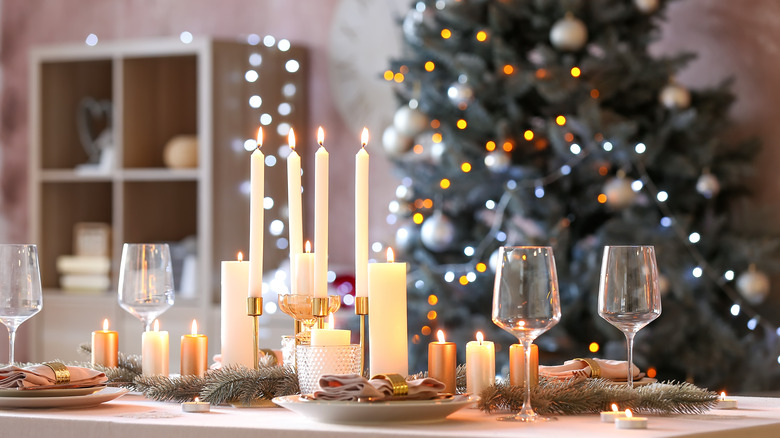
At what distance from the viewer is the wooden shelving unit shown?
4066mm

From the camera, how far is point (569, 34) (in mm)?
3213

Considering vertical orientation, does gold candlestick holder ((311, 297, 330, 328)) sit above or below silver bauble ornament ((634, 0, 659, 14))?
below

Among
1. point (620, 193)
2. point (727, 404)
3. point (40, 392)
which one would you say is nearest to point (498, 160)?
point (620, 193)

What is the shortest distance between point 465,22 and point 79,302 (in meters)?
1.96

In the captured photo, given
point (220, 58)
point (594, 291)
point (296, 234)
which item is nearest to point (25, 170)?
point (220, 58)

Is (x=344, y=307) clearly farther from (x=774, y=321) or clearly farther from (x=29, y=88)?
(x=29, y=88)

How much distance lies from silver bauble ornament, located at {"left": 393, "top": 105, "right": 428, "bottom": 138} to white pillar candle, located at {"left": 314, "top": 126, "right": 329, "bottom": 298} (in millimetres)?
1846

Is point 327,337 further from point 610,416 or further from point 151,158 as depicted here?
point 151,158

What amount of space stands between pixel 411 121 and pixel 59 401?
207 centimetres

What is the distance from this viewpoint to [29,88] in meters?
4.79

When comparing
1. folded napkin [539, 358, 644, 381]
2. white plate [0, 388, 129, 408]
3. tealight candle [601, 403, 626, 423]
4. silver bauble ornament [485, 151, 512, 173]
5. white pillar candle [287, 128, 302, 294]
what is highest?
silver bauble ornament [485, 151, 512, 173]

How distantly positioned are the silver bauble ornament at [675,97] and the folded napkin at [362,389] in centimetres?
209

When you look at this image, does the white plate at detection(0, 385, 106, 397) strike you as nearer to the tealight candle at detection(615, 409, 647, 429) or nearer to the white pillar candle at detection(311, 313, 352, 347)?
the white pillar candle at detection(311, 313, 352, 347)

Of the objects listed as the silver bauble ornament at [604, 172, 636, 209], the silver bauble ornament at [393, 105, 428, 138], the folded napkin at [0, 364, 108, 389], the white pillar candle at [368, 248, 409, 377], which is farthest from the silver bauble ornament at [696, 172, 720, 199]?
the folded napkin at [0, 364, 108, 389]
